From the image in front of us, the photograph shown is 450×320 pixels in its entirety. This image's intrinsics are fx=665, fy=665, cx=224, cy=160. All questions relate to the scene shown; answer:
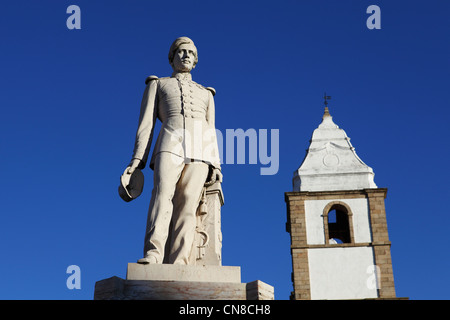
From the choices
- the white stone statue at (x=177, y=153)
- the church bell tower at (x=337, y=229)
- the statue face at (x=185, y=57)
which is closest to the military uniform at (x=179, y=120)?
the white stone statue at (x=177, y=153)

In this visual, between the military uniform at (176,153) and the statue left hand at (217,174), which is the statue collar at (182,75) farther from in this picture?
the statue left hand at (217,174)

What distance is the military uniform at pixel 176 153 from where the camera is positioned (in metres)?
6.70

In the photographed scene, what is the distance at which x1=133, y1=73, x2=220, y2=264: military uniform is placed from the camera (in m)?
6.70

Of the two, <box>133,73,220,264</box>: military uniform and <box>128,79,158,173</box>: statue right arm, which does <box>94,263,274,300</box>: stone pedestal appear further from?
<box>128,79,158,173</box>: statue right arm

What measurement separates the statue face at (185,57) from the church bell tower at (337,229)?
27370 mm

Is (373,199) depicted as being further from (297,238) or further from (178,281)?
(178,281)

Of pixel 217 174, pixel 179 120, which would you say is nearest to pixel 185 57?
pixel 179 120

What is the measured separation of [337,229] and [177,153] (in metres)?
32.7

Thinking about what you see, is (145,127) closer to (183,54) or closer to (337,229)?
(183,54)

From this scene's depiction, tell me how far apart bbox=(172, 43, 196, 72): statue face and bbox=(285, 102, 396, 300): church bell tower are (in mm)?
27370

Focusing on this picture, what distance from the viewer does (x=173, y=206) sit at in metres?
7.02

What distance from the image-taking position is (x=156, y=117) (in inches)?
299
